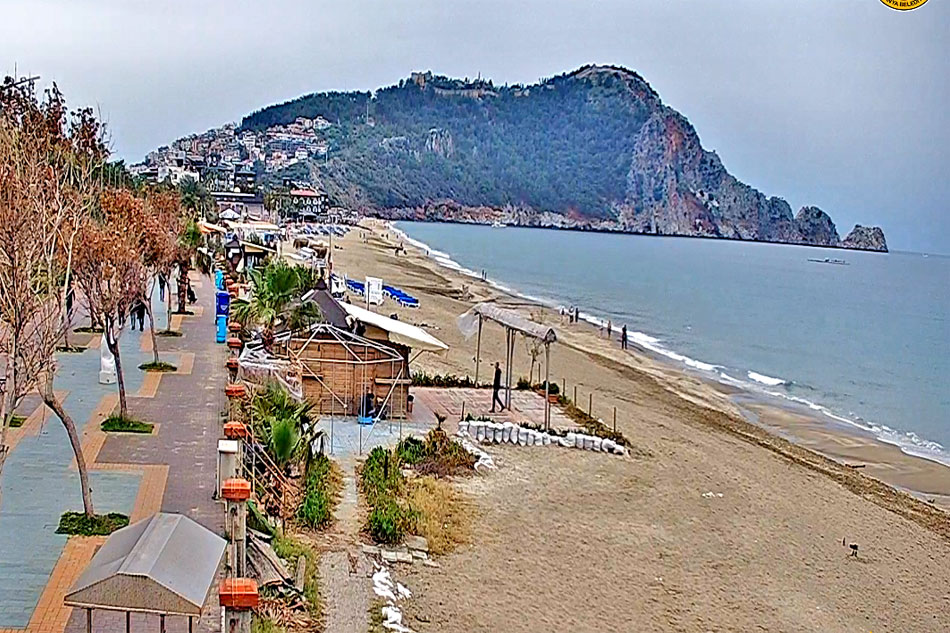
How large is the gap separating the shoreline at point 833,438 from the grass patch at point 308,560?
12098 millimetres

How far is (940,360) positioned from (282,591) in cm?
4257

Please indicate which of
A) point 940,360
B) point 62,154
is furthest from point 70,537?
point 940,360

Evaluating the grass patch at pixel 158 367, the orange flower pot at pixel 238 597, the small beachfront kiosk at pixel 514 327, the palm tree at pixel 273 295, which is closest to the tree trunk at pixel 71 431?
the orange flower pot at pixel 238 597

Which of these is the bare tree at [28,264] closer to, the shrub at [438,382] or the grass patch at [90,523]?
the grass patch at [90,523]

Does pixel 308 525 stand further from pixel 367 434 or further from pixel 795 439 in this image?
pixel 795 439

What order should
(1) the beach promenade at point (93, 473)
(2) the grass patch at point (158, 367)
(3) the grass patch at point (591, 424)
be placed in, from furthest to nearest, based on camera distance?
(2) the grass patch at point (158, 367), (3) the grass patch at point (591, 424), (1) the beach promenade at point (93, 473)

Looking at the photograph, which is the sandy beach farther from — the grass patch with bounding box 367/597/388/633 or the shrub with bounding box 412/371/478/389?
the shrub with bounding box 412/371/478/389

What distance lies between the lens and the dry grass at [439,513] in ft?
36.0

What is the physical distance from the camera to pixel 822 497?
1552cm

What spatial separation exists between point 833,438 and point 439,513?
14653 millimetres

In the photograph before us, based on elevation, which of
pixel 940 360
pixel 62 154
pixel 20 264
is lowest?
pixel 940 360

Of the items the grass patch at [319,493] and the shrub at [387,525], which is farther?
the grass patch at [319,493]

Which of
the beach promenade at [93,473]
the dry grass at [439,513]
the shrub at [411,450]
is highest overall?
the beach promenade at [93,473]

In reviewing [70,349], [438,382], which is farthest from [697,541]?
[70,349]
